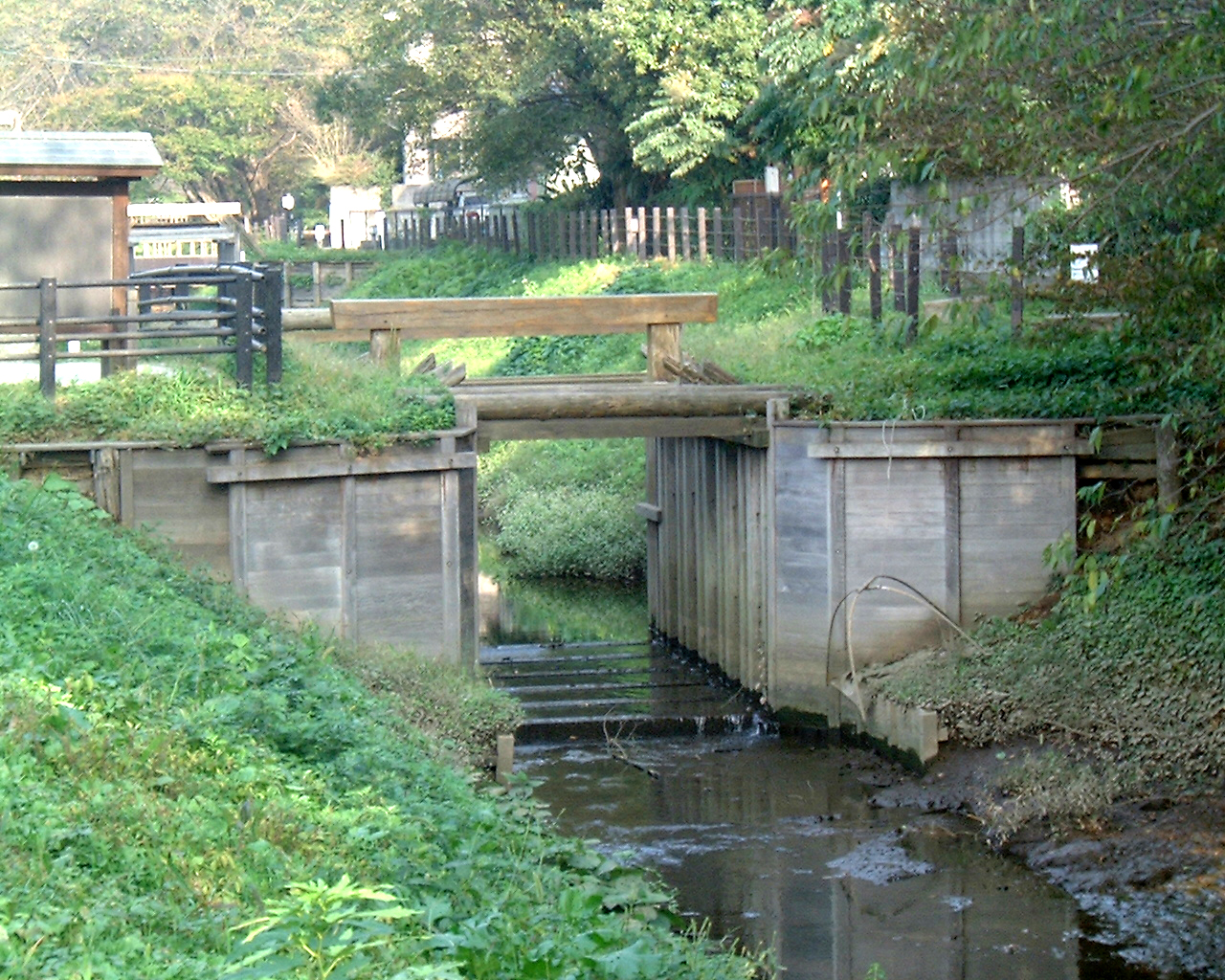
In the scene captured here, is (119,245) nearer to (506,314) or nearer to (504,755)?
(506,314)

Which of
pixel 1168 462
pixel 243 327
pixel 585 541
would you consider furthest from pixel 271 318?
pixel 585 541

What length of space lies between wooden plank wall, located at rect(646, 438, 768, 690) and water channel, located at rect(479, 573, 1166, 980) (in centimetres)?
144

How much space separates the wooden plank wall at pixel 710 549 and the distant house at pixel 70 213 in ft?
22.5

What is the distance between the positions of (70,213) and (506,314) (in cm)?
469

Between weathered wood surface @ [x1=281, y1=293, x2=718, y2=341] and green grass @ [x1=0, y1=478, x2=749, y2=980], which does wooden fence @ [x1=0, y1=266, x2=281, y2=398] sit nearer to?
weathered wood surface @ [x1=281, y1=293, x2=718, y2=341]

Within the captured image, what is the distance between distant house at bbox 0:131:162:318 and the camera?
17.0 metres

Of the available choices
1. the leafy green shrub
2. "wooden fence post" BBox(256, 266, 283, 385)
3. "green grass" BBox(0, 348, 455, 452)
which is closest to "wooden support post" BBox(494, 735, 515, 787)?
"green grass" BBox(0, 348, 455, 452)

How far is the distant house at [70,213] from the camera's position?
17.0 m

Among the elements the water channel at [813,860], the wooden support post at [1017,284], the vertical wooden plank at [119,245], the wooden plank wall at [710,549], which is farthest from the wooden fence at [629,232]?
the water channel at [813,860]

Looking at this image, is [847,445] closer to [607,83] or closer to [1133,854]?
[1133,854]

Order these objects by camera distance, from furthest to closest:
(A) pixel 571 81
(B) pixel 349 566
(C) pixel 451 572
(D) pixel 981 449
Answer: (A) pixel 571 81 → (D) pixel 981 449 → (C) pixel 451 572 → (B) pixel 349 566

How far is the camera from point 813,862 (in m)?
13.2

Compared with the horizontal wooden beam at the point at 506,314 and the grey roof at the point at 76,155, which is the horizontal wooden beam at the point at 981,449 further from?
the grey roof at the point at 76,155

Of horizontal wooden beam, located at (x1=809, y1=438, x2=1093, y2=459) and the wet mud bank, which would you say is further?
horizontal wooden beam, located at (x1=809, y1=438, x2=1093, y2=459)
